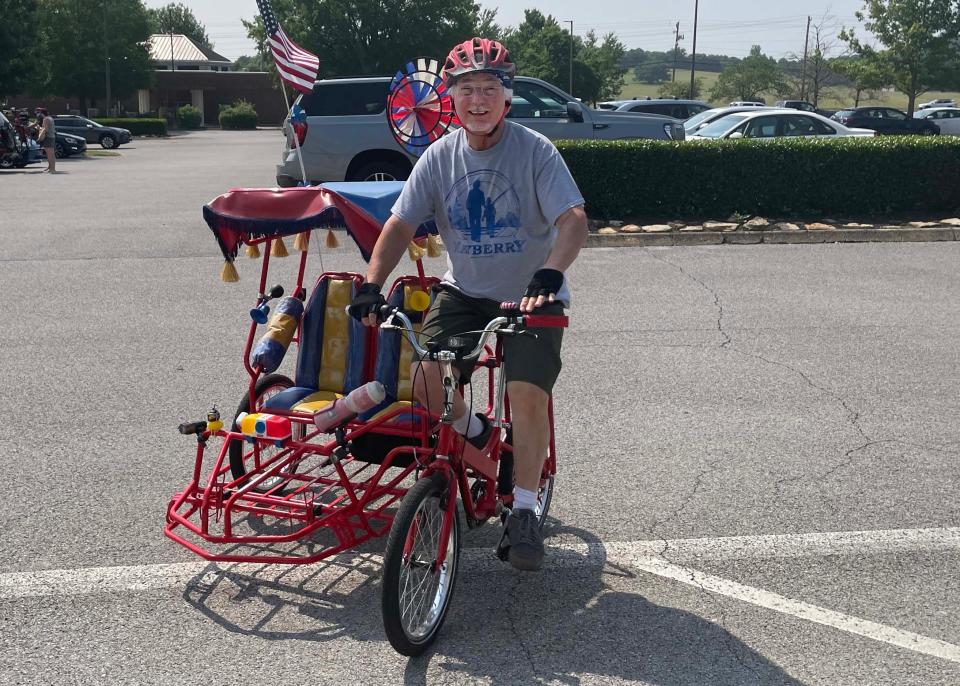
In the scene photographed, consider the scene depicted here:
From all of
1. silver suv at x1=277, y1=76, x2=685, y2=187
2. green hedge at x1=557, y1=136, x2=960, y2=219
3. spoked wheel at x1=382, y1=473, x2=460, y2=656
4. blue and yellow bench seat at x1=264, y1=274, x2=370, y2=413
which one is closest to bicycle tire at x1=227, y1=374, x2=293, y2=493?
blue and yellow bench seat at x1=264, y1=274, x2=370, y2=413

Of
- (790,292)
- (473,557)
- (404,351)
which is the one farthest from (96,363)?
(790,292)

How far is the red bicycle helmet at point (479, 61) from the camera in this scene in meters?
4.00

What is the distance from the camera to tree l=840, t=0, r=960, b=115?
1971 inches

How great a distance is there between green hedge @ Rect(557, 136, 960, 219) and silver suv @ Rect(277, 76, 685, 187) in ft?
7.59

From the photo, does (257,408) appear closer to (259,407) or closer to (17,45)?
(259,407)

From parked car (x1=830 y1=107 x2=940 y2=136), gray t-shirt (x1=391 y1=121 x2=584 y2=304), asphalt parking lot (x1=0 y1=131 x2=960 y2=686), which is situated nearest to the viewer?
asphalt parking lot (x1=0 y1=131 x2=960 y2=686)

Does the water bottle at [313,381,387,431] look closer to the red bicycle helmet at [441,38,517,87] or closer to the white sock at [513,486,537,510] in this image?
the white sock at [513,486,537,510]

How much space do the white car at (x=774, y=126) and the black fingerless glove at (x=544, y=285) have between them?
58.2ft

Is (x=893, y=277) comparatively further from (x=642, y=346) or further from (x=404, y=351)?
(x=404, y=351)

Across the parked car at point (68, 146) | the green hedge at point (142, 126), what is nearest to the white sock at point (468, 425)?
the parked car at point (68, 146)

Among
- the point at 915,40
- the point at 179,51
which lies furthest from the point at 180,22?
the point at 915,40

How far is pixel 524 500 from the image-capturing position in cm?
402

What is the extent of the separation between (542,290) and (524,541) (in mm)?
976

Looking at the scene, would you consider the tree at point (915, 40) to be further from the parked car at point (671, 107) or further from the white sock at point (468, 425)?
the white sock at point (468, 425)
